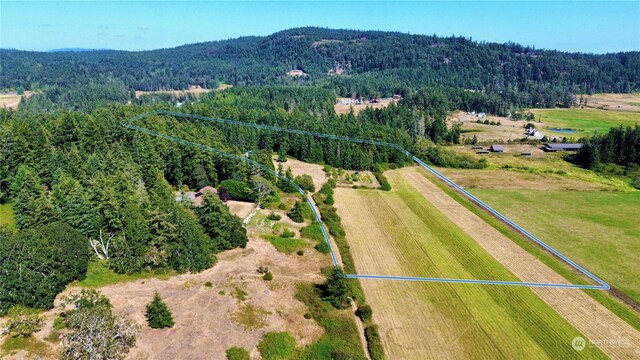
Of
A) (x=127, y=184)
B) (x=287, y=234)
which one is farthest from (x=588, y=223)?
(x=127, y=184)

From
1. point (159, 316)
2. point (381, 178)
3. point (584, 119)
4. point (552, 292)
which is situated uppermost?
point (584, 119)

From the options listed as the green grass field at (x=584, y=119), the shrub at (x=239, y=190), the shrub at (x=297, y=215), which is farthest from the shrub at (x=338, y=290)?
the green grass field at (x=584, y=119)

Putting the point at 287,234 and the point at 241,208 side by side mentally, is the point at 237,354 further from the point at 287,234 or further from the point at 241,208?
the point at 241,208

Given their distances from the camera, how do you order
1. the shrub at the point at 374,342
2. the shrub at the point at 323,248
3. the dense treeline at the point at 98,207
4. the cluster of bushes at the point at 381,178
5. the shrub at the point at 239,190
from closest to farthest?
the shrub at the point at 374,342 < the dense treeline at the point at 98,207 < the shrub at the point at 323,248 < the shrub at the point at 239,190 < the cluster of bushes at the point at 381,178

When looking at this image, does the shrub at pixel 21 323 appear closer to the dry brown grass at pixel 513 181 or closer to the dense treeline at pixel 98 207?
the dense treeline at pixel 98 207

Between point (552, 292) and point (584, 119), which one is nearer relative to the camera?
point (552, 292)

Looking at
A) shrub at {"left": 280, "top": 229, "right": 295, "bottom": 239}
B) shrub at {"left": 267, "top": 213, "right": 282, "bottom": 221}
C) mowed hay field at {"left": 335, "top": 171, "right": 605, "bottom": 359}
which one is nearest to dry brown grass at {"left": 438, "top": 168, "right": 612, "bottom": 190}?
mowed hay field at {"left": 335, "top": 171, "right": 605, "bottom": 359}

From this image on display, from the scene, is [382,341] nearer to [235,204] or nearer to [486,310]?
[486,310]
